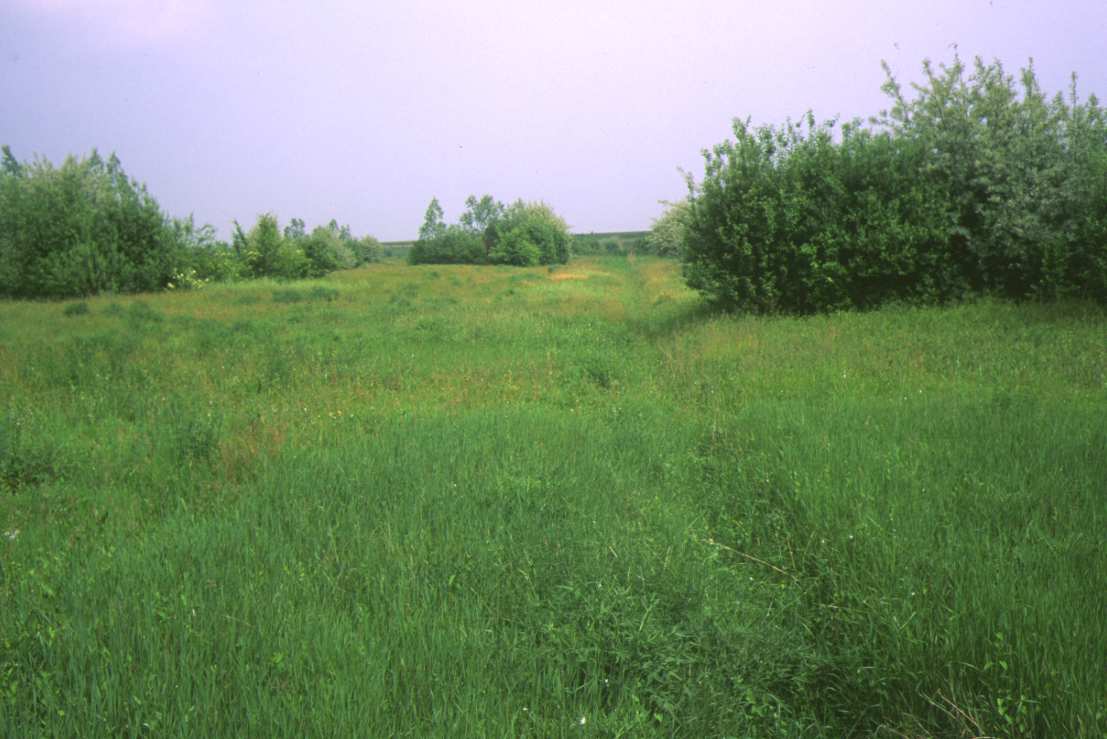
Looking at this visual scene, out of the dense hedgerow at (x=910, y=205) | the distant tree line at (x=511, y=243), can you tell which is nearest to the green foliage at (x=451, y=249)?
the distant tree line at (x=511, y=243)

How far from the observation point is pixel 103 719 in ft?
7.38

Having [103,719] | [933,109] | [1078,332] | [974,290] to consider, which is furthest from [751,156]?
[103,719]

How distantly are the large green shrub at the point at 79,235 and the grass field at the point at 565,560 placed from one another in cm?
2256

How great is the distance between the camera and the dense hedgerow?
1316cm

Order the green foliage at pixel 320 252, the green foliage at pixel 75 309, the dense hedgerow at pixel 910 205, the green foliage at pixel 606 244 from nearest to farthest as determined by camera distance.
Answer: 1. the dense hedgerow at pixel 910 205
2. the green foliage at pixel 75 309
3. the green foliage at pixel 320 252
4. the green foliage at pixel 606 244

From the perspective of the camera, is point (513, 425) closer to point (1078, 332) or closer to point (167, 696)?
point (167, 696)

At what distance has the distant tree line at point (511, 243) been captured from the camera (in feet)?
230

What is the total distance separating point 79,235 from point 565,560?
104 ft

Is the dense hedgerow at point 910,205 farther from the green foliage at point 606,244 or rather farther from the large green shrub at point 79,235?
the green foliage at point 606,244

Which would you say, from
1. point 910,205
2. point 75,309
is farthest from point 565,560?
point 75,309

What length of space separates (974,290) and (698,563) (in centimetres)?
1405

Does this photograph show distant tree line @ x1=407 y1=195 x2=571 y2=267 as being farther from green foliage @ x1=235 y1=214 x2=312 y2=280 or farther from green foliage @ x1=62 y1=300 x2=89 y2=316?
green foliage @ x1=62 y1=300 x2=89 y2=316

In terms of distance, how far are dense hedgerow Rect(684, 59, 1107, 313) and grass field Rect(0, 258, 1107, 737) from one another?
265 inches

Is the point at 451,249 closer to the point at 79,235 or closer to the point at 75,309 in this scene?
the point at 79,235
